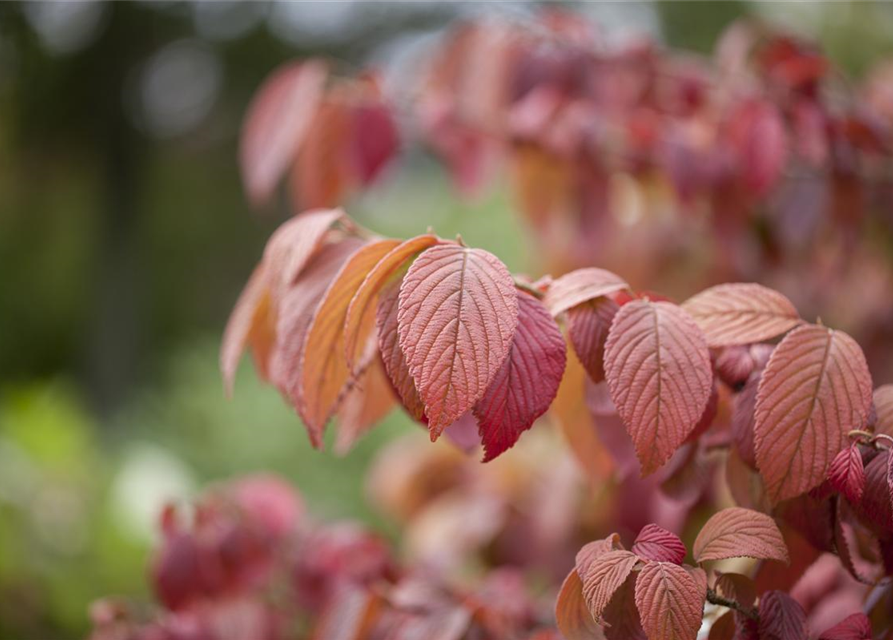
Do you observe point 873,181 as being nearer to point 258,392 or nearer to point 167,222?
point 258,392

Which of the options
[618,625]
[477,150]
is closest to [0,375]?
[477,150]

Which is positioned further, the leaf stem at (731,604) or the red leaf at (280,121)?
the red leaf at (280,121)

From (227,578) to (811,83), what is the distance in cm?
88

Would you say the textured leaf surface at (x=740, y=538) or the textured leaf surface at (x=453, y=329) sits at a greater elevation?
the textured leaf surface at (x=453, y=329)

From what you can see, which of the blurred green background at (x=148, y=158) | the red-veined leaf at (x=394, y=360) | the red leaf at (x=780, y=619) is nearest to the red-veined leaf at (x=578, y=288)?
the red-veined leaf at (x=394, y=360)

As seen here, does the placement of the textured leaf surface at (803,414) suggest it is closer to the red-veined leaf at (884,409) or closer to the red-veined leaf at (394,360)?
the red-veined leaf at (884,409)

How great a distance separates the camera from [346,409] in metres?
0.79

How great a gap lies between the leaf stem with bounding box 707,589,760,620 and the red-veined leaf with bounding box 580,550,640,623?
0.06 metres

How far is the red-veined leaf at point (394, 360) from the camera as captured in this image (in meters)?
0.55

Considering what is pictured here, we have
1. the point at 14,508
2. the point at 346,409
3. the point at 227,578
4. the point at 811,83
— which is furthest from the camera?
the point at 14,508

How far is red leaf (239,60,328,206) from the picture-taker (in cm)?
103

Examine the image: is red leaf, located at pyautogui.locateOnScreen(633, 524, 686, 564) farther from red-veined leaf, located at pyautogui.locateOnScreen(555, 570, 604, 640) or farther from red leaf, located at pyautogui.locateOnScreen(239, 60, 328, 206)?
red leaf, located at pyautogui.locateOnScreen(239, 60, 328, 206)

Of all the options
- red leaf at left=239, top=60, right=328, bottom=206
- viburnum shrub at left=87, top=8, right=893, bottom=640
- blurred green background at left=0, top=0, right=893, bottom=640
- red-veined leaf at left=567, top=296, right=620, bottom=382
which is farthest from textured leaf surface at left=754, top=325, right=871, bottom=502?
blurred green background at left=0, top=0, right=893, bottom=640

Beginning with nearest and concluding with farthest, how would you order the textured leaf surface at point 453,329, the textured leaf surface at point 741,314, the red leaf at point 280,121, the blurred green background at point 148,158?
the textured leaf surface at point 453,329, the textured leaf surface at point 741,314, the red leaf at point 280,121, the blurred green background at point 148,158
